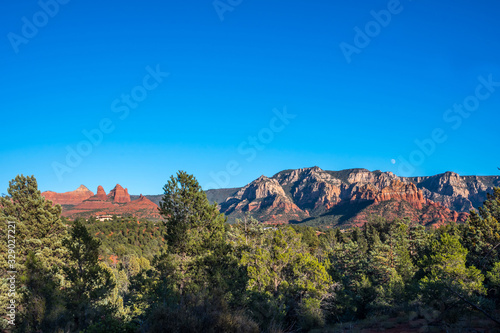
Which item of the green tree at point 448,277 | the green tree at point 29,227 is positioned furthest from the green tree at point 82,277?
the green tree at point 448,277

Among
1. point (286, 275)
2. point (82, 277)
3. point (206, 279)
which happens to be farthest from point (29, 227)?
point (286, 275)

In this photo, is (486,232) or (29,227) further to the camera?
(486,232)

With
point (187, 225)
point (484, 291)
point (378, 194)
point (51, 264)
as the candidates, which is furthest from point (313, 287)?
point (378, 194)

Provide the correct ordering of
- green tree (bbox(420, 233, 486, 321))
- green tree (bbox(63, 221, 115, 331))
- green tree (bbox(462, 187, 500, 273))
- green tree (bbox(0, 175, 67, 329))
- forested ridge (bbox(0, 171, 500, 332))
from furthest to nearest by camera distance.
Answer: green tree (bbox(462, 187, 500, 273))
green tree (bbox(0, 175, 67, 329))
green tree (bbox(63, 221, 115, 331))
green tree (bbox(420, 233, 486, 321))
forested ridge (bbox(0, 171, 500, 332))

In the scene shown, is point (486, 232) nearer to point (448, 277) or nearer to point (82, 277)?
point (448, 277)

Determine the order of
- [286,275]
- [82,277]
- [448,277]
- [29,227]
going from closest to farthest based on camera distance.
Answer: [82,277], [286,275], [448,277], [29,227]

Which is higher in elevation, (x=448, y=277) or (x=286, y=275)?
(x=286, y=275)

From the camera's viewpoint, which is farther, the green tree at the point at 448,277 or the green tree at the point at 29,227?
the green tree at the point at 29,227

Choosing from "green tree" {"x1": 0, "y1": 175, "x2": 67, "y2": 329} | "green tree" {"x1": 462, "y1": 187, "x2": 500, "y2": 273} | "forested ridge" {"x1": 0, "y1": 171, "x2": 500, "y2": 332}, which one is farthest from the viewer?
"green tree" {"x1": 462, "y1": 187, "x2": 500, "y2": 273}

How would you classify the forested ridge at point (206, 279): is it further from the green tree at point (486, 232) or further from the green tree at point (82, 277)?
the green tree at point (486, 232)

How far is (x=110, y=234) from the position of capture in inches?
2854

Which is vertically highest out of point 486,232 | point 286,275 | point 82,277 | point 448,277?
point 82,277

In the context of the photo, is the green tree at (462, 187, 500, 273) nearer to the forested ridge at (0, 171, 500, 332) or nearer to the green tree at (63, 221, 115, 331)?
the forested ridge at (0, 171, 500, 332)

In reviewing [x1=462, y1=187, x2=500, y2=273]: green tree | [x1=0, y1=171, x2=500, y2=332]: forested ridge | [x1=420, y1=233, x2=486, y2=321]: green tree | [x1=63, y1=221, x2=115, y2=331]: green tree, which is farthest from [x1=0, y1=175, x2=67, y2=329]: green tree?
[x1=462, y1=187, x2=500, y2=273]: green tree
